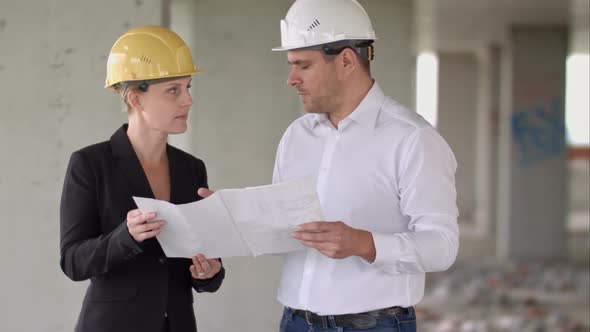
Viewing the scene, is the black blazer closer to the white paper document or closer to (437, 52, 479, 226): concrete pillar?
the white paper document

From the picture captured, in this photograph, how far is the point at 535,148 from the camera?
1564cm

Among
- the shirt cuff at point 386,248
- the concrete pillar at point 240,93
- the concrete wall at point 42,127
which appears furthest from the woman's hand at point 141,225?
the concrete pillar at point 240,93

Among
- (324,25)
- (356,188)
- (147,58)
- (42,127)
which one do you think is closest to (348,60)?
(324,25)

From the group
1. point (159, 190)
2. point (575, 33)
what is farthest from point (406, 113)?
point (575, 33)

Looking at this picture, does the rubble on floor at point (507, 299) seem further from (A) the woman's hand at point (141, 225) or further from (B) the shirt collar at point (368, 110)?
(A) the woman's hand at point (141, 225)

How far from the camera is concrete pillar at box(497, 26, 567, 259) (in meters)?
15.0

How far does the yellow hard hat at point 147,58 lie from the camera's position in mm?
2955

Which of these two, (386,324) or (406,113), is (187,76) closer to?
(406,113)

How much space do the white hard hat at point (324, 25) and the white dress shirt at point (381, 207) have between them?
237 millimetres

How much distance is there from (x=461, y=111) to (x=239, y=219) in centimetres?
2382

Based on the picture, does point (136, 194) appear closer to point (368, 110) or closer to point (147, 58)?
point (147, 58)

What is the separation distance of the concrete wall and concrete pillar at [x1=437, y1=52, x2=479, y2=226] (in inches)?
857

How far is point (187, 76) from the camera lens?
9.97 feet

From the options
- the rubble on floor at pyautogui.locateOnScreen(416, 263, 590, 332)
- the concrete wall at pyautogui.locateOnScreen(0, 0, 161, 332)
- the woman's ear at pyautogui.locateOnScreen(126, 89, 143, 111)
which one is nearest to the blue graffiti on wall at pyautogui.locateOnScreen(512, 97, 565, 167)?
the rubble on floor at pyautogui.locateOnScreen(416, 263, 590, 332)
